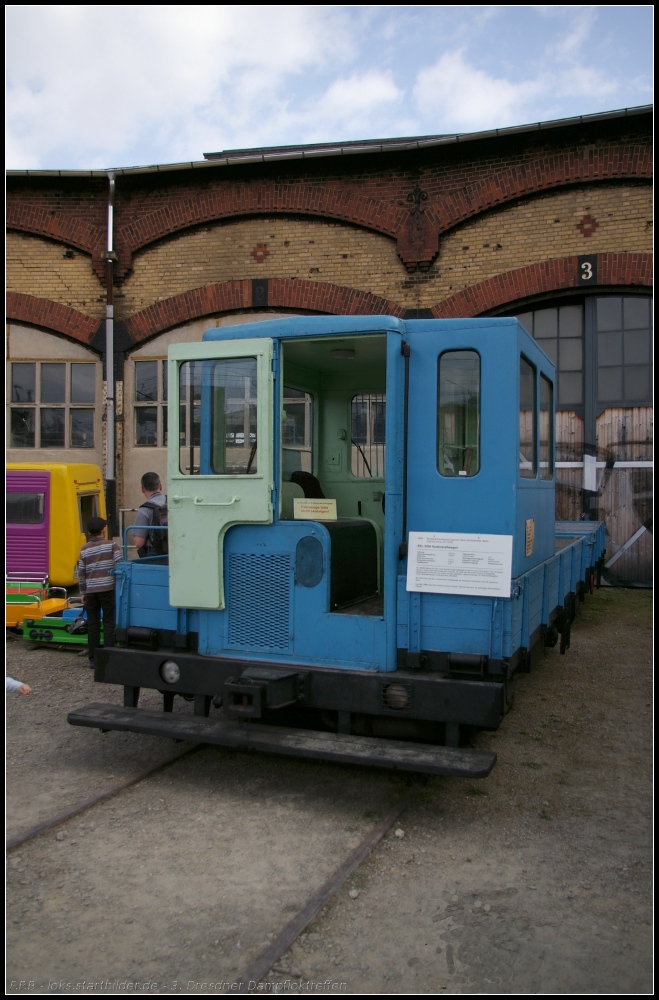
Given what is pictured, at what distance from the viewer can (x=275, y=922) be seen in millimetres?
3395

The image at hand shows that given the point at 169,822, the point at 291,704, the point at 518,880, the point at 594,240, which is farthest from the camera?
the point at 594,240

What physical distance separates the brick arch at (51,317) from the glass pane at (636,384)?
9671 mm

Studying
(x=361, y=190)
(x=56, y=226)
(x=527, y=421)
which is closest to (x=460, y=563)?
(x=527, y=421)

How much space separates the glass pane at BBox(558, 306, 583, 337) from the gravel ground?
8.62m

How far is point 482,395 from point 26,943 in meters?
3.62

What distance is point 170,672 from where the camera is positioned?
524cm

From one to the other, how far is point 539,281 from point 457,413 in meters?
9.22

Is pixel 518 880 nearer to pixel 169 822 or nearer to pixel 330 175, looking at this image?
pixel 169 822

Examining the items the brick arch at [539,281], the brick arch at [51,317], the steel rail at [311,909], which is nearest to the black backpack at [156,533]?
the steel rail at [311,909]

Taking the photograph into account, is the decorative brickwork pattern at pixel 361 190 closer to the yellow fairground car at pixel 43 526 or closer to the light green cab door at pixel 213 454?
the yellow fairground car at pixel 43 526

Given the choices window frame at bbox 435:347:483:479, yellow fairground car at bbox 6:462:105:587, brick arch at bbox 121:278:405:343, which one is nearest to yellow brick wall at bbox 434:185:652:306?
brick arch at bbox 121:278:405:343

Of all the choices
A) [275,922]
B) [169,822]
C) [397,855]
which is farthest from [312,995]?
[169,822]

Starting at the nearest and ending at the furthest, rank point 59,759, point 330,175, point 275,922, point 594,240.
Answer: point 275,922
point 59,759
point 594,240
point 330,175

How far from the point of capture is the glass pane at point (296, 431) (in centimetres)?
564
